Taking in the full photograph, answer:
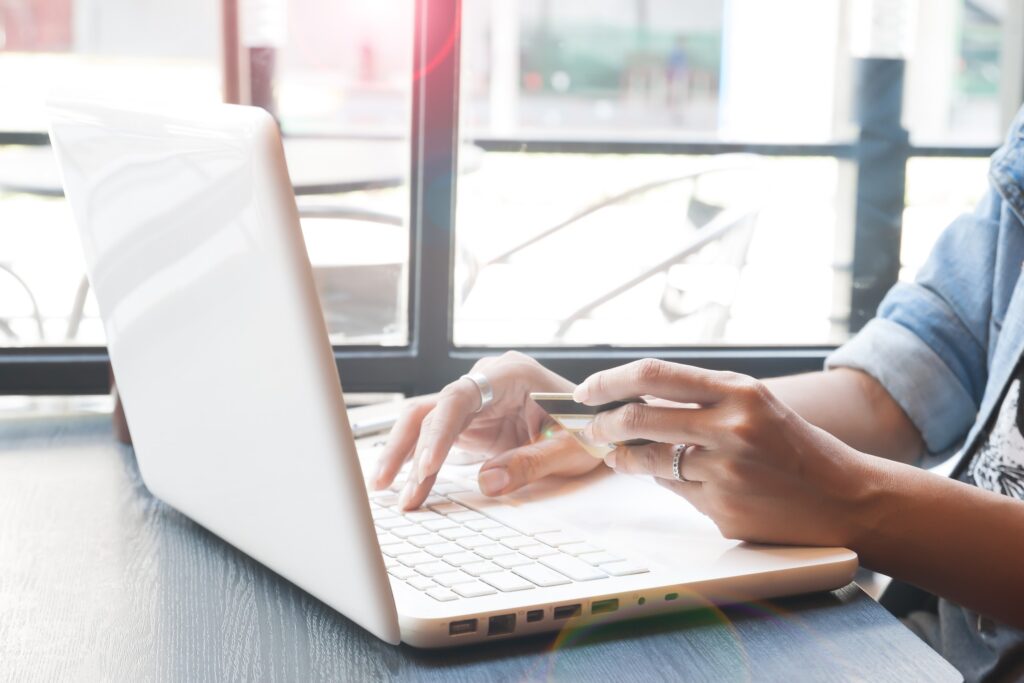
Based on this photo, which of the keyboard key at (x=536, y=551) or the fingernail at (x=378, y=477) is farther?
the fingernail at (x=378, y=477)

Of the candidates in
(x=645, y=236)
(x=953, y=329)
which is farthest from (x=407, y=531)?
(x=645, y=236)

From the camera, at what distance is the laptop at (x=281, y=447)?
0.54 m

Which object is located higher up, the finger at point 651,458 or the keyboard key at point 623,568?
the finger at point 651,458

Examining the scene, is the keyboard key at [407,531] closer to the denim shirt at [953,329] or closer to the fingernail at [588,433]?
the fingernail at [588,433]

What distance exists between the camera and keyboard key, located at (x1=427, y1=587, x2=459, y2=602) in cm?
62

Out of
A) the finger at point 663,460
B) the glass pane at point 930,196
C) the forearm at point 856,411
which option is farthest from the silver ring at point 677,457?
the glass pane at point 930,196

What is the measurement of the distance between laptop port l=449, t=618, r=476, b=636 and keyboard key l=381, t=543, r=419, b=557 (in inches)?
4.1

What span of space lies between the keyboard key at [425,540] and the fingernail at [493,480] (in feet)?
0.33

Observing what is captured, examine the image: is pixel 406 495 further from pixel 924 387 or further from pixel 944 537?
pixel 924 387

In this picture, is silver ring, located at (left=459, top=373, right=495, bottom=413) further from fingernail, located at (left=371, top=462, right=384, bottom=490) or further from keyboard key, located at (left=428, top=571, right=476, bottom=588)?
keyboard key, located at (left=428, top=571, right=476, bottom=588)

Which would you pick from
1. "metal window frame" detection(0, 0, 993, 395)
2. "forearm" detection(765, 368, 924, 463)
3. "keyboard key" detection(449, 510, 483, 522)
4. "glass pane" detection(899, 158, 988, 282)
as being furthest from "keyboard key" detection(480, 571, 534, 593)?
"glass pane" detection(899, 158, 988, 282)

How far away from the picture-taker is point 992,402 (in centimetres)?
97

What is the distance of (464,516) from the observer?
780mm

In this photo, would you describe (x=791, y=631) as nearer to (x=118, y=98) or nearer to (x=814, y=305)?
(x=118, y=98)
